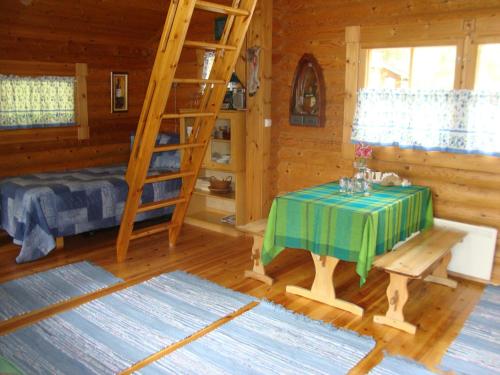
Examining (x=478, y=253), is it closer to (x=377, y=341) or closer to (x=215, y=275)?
(x=377, y=341)

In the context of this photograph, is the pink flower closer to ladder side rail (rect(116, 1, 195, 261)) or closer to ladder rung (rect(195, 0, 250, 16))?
ladder rung (rect(195, 0, 250, 16))

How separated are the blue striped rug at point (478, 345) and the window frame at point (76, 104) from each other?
441 cm

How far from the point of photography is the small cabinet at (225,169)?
16.0 feet

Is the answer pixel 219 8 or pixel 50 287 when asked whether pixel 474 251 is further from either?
pixel 50 287

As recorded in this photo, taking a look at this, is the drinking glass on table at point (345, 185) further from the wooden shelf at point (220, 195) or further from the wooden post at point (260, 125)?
the wooden shelf at point (220, 195)

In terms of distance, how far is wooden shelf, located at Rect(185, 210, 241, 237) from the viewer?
5.00 meters

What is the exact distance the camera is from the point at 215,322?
10.2 ft

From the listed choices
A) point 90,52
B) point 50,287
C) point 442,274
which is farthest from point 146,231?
point 442,274

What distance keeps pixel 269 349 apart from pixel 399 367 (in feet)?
2.35

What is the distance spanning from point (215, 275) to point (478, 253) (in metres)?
2.07

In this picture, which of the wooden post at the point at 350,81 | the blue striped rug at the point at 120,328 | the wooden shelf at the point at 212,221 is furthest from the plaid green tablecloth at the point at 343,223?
the wooden shelf at the point at 212,221

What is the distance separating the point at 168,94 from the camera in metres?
3.54

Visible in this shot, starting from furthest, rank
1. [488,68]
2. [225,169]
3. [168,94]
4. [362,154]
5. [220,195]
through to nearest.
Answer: [220,195], [225,169], [362,154], [488,68], [168,94]

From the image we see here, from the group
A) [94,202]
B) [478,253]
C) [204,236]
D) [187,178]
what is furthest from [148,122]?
[478,253]
